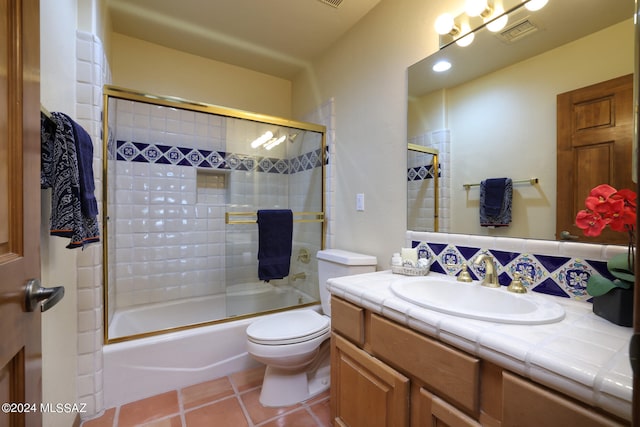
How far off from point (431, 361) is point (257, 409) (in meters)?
1.12

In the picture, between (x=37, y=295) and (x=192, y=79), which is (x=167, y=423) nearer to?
(x=37, y=295)

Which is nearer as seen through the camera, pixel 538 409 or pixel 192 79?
pixel 538 409

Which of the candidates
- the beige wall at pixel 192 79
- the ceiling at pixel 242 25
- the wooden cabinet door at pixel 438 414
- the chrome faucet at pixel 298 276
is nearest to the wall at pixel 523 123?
the wooden cabinet door at pixel 438 414

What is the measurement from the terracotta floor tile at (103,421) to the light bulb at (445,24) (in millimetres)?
2515

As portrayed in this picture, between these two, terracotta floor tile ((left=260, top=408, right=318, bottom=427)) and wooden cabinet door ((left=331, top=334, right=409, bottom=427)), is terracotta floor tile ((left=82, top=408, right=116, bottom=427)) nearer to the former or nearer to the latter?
terracotta floor tile ((left=260, top=408, right=318, bottom=427))

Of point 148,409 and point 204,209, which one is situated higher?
point 204,209

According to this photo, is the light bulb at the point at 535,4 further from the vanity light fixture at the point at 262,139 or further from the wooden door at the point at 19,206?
the vanity light fixture at the point at 262,139

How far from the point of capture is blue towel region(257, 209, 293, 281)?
6.41ft

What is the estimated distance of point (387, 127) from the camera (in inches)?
66.9

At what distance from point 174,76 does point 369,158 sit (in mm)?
1795

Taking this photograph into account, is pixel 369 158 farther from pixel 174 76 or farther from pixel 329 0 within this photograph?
pixel 174 76

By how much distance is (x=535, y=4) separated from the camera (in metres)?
1.07

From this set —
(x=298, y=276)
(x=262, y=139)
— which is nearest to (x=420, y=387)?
(x=298, y=276)

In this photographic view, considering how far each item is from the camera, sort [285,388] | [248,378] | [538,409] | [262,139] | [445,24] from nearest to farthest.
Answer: [538,409] → [445,24] → [285,388] → [248,378] → [262,139]
